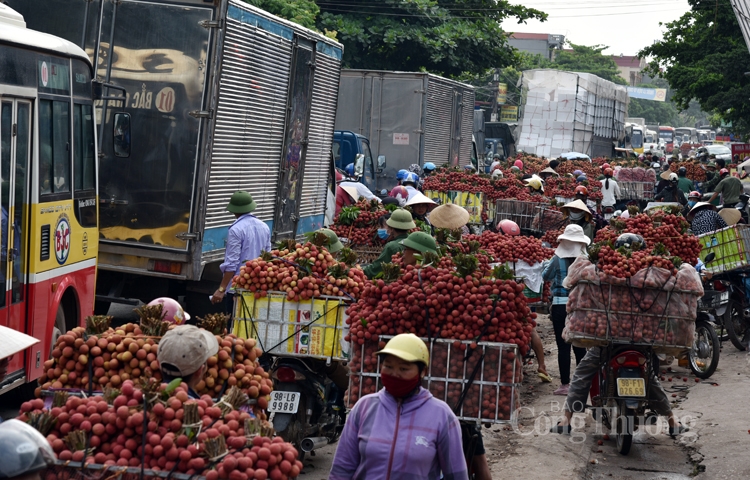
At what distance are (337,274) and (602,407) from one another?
2638 mm

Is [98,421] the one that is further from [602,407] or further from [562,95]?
[562,95]

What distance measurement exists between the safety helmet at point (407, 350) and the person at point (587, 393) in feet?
15.1

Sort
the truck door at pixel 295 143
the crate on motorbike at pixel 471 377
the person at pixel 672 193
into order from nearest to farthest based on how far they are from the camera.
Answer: the crate on motorbike at pixel 471 377 < the truck door at pixel 295 143 < the person at pixel 672 193

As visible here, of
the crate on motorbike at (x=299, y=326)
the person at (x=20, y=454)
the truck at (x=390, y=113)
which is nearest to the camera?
the person at (x=20, y=454)

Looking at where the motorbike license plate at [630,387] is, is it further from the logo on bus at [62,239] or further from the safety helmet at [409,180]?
the safety helmet at [409,180]

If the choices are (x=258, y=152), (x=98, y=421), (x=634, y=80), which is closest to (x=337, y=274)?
(x=98, y=421)

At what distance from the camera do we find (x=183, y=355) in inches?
181

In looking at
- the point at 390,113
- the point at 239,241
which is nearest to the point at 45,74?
the point at 239,241

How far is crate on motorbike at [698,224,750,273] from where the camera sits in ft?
41.3

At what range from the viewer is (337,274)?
7.59 m

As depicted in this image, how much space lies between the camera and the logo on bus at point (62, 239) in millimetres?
8719

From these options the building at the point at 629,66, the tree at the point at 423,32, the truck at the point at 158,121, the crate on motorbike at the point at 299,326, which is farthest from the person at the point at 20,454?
the building at the point at 629,66

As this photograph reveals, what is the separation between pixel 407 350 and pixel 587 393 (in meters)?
4.87

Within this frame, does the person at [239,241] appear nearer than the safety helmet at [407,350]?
No
